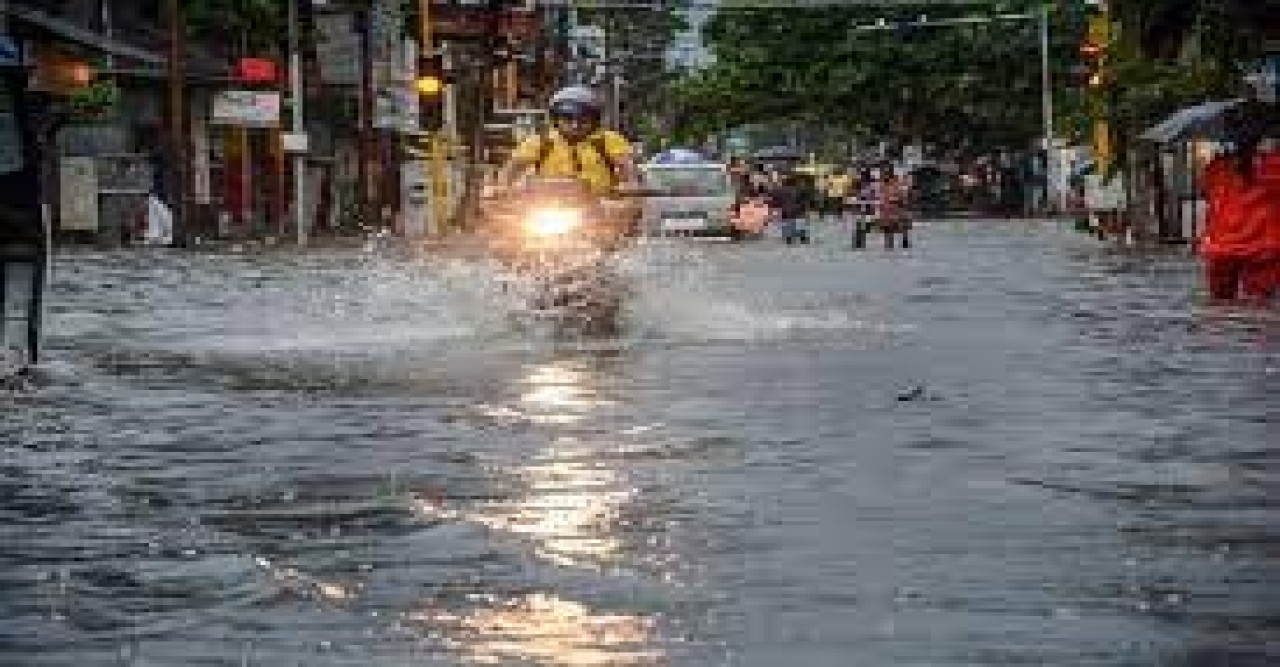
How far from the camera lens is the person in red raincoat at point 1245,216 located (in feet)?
72.6

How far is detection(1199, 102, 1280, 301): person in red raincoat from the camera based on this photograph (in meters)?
22.1

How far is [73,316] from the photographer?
75.0ft

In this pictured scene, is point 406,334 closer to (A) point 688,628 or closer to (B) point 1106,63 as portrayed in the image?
(A) point 688,628

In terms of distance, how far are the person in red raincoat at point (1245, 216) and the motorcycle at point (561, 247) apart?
5.40 m

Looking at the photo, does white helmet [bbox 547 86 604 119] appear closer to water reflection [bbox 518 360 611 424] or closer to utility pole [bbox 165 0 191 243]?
water reflection [bbox 518 360 611 424]

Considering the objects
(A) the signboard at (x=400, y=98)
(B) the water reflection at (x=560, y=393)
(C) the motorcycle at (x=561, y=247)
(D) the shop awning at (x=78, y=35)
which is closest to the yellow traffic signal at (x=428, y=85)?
(A) the signboard at (x=400, y=98)

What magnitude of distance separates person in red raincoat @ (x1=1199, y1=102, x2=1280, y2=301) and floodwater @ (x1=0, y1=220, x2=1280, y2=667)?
2984mm

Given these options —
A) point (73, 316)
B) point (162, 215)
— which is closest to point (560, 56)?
point (162, 215)

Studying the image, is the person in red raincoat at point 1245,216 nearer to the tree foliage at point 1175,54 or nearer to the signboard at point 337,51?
the tree foliage at point 1175,54

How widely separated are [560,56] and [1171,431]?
118 m

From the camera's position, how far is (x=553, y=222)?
63.0ft

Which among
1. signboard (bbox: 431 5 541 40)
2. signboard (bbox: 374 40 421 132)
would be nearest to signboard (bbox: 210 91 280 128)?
signboard (bbox: 431 5 541 40)

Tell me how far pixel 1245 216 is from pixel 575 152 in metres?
5.57

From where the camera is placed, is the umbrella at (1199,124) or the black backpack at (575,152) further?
the umbrella at (1199,124)
